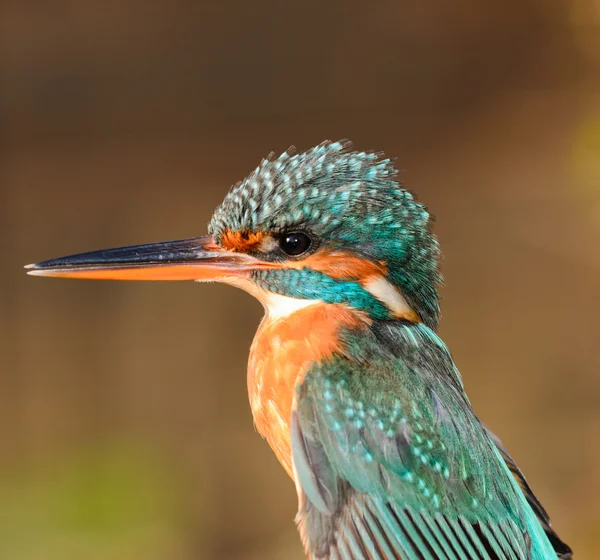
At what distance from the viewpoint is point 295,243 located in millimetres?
1354

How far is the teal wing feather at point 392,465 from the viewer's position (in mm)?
1261

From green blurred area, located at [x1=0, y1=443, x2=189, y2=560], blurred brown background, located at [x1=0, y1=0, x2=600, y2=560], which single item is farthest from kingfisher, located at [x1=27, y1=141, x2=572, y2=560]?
green blurred area, located at [x1=0, y1=443, x2=189, y2=560]

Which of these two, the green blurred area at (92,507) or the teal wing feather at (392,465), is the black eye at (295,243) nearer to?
the teal wing feather at (392,465)

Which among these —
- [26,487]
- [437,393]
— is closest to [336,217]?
[437,393]

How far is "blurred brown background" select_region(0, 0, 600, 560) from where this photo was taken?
2938 mm

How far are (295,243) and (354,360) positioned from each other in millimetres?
220

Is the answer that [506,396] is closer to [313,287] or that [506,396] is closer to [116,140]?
[116,140]

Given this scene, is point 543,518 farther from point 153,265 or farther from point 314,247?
point 153,265

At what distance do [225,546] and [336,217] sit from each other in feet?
8.46

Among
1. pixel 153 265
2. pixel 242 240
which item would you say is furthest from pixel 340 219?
pixel 153 265

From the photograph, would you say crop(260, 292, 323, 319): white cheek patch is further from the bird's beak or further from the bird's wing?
the bird's wing

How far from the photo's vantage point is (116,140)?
121 inches

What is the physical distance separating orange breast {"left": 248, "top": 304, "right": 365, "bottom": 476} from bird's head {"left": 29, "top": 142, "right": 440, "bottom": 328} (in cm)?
3

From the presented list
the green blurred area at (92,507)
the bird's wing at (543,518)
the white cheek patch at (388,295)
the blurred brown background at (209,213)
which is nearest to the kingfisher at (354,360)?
the white cheek patch at (388,295)
